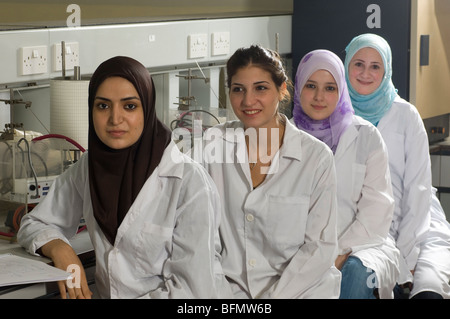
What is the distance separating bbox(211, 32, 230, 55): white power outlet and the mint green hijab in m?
0.65

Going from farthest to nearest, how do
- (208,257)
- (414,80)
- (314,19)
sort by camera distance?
(314,19) → (414,80) → (208,257)

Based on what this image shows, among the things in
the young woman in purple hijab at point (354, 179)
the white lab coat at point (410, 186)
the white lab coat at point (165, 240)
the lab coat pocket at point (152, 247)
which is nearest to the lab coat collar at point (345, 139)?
Result: the young woman in purple hijab at point (354, 179)

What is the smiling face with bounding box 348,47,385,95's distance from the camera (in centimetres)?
290

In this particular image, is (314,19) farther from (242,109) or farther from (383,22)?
(242,109)

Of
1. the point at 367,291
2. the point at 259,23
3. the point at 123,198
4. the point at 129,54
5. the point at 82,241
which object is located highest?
the point at 259,23

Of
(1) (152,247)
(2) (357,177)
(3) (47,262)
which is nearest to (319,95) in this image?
(2) (357,177)

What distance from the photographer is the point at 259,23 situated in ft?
12.0

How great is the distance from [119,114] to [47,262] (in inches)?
16.3

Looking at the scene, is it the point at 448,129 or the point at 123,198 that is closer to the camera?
the point at 123,198

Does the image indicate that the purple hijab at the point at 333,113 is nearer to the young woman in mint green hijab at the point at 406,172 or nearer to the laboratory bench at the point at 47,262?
the young woman in mint green hijab at the point at 406,172

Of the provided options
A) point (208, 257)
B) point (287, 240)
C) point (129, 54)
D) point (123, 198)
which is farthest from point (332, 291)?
point (129, 54)

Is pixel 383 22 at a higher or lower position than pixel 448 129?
higher

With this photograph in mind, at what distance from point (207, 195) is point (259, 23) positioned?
6.97 ft

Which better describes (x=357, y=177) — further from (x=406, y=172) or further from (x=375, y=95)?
(x=375, y=95)
